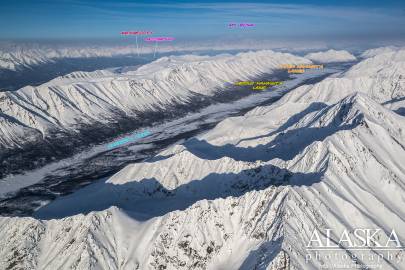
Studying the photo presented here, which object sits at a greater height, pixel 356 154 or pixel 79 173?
pixel 356 154

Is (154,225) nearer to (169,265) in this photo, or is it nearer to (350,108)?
(169,265)

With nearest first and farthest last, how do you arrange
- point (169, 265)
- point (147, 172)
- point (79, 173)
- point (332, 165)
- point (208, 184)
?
point (169, 265) < point (332, 165) < point (208, 184) < point (147, 172) < point (79, 173)

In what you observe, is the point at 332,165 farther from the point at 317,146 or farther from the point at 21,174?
the point at 21,174

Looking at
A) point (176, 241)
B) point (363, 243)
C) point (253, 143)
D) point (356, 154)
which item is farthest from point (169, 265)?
point (253, 143)

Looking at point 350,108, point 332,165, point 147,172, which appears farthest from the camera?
point 350,108

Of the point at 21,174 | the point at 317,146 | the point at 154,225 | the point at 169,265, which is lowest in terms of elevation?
the point at 21,174

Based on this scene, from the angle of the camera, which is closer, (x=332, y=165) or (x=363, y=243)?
(x=363, y=243)
